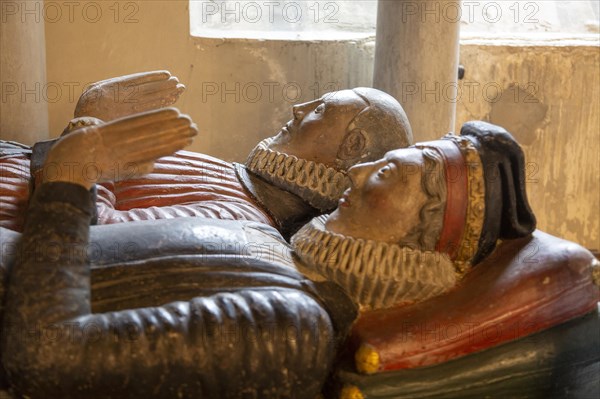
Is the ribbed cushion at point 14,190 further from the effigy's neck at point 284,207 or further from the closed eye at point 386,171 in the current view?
the closed eye at point 386,171

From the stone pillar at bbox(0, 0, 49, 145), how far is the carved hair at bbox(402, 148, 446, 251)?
2149mm

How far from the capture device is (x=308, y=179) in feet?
9.53

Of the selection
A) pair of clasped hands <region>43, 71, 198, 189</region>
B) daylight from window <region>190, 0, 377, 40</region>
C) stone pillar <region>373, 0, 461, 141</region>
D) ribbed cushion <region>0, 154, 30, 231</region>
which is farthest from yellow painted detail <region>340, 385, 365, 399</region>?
daylight from window <region>190, 0, 377, 40</region>

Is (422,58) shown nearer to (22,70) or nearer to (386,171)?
(386,171)

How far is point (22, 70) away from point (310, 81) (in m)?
1.38

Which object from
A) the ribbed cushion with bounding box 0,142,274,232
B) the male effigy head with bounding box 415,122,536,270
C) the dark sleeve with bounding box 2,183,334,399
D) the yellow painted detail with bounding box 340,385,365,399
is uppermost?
the male effigy head with bounding box 415,122,536,270

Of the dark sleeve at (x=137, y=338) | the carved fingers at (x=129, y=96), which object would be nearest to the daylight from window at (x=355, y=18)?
the carved fingers at (x=129, y=96)

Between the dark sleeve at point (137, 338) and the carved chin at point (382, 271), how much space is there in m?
0.18

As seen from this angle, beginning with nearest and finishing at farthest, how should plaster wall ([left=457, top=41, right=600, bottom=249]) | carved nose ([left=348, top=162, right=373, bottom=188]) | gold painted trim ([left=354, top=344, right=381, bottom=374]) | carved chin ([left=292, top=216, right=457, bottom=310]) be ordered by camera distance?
1. gold painted trim ([left=354, top=344, right=381, bottom=374])
2. carved chin ([left=292, top=216, right=457, bottom=310])
3. carved nose ([left=348, top=162, right=373, bottom=188])
4. plaster wall ([left=457, top=41, right=600, bottom=249])

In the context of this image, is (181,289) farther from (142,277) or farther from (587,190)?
(587,190)

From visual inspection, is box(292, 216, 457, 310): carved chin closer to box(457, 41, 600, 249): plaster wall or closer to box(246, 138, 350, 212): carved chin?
box(246, 138, 350, 212): carved chin

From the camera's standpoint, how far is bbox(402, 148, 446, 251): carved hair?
7.59 feet

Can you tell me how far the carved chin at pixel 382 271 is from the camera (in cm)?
229

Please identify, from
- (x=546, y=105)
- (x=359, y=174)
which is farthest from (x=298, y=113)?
(x=546, y=105)
